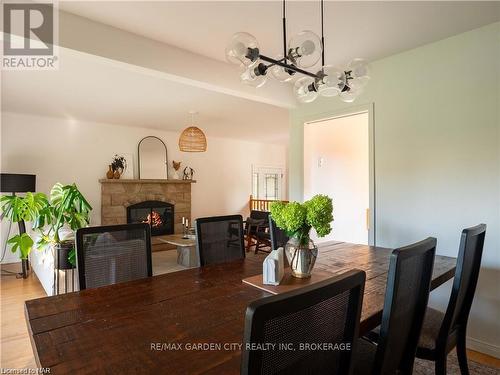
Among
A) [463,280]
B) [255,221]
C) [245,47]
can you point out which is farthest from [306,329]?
[255,221]

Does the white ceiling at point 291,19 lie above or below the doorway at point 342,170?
above

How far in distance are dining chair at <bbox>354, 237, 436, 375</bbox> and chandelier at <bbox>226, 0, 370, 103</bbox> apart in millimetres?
1148

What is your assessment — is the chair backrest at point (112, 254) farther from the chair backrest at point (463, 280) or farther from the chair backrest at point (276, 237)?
the chair backrest at point (463, 280)

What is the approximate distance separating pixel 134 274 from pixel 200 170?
573 centimetres

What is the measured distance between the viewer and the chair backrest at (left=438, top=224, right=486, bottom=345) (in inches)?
59.4

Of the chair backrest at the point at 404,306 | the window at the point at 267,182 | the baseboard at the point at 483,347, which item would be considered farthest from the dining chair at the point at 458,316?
the window at the point at 267,182

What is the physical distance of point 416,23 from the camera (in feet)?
7.54

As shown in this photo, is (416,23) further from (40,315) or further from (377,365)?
(40,315)

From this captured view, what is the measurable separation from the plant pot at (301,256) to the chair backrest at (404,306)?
20.6 inches

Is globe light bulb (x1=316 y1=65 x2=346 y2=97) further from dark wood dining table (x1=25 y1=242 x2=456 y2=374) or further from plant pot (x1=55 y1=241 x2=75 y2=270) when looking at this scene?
plant pot (x1=55 y1=241 x2=75 y2=270)

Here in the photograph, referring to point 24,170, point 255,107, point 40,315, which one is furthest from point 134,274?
point 24,170

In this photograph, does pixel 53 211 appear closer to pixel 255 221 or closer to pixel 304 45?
pixel 304 45

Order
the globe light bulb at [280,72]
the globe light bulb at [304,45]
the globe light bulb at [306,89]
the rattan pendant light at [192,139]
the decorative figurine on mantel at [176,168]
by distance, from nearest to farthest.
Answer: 1. the globe light bulb at [304,45]
2. the globe light bulb at [280,72]
3. the globe light bulb at [306,89]
4. the rattan pendant light at [192,139]
5. the decorative figurine on mantel at [176,168]

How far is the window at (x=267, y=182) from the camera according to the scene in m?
8.45
